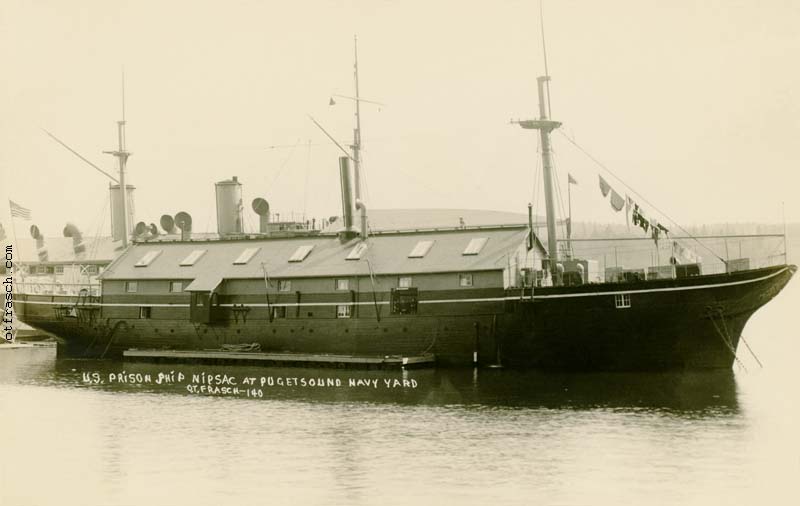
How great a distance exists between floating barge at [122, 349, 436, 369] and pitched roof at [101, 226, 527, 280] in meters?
3.91

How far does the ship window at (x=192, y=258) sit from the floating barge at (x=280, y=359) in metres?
4.78

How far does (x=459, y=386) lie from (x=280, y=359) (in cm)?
1021

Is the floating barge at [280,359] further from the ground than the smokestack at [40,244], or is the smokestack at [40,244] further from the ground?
the smokestack at [40,244]

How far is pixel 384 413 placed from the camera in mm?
29234

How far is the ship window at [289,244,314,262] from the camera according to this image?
4375 centimetres

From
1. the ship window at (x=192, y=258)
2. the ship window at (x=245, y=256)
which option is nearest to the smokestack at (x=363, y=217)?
the ship window at (x=245, y=256)

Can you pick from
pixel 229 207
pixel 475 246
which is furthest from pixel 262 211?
pixel 475 246

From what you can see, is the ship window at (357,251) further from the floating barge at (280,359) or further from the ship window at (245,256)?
the ship window at (245,256)

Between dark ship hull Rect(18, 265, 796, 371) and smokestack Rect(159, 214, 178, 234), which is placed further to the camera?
smokestack Rect(159, 214, 178, 234)

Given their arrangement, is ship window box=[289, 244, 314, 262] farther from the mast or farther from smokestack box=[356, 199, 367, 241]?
the mast

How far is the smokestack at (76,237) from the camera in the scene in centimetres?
5625

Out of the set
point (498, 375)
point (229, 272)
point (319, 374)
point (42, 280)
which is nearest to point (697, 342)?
point (498, 375)

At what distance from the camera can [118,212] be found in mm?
59375

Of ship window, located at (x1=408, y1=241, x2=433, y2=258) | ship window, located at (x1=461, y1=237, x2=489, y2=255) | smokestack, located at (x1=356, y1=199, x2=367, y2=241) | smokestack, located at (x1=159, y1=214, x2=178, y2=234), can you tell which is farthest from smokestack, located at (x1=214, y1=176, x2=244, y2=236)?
ship window, located at (x1=461, y1=237, x2=489, y2=255)
